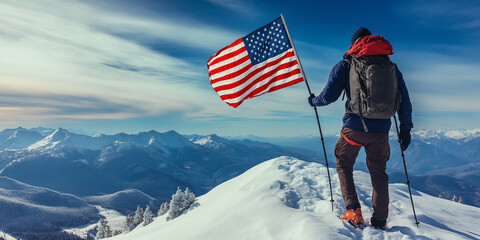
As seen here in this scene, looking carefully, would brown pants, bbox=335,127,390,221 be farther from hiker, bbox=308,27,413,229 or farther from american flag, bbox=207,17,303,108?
american flag, bbox=207,17,303,108

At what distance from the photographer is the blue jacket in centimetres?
506

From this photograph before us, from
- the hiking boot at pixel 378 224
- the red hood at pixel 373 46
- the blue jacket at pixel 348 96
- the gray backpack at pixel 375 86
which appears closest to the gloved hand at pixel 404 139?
the blue jacket at pixel 348 96

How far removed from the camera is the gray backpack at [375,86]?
457 cm

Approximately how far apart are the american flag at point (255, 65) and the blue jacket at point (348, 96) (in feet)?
6.27

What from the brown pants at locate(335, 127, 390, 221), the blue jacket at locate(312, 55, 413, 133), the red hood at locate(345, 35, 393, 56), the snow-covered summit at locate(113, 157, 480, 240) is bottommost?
the snow-covered summit at locate(113, 157, 480, 240)

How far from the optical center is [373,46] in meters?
4.59

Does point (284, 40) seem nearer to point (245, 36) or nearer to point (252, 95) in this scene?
point (245, 36)

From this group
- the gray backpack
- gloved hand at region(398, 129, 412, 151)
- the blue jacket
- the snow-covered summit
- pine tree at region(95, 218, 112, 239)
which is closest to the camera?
the gray backpack

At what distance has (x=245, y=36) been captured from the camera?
25.9 feet

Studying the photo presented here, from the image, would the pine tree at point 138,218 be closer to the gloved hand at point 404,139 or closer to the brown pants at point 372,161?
the brown pants at point 372,161

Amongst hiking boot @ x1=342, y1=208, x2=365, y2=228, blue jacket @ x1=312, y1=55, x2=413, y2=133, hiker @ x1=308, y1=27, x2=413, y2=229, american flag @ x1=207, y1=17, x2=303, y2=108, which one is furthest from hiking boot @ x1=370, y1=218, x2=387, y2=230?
american flag @ x1=207, y1=17, x2=303, y2=108

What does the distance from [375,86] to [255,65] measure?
4243mm

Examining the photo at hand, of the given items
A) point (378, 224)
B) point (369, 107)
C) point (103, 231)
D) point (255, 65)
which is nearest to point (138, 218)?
point (103, 231)

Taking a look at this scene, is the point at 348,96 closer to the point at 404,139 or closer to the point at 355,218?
the point at 404,139
